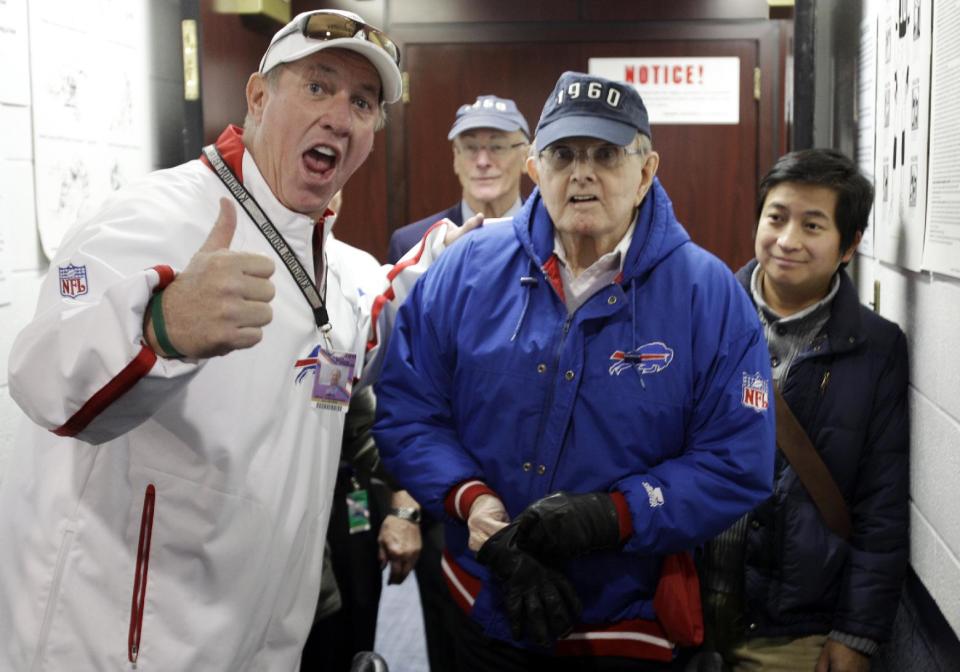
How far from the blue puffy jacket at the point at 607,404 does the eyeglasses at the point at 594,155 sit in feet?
0.34

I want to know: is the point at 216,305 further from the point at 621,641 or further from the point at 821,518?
the point at 821,518

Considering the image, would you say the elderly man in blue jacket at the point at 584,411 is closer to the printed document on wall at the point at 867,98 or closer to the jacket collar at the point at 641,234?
the jacket collar at the point at 641,234

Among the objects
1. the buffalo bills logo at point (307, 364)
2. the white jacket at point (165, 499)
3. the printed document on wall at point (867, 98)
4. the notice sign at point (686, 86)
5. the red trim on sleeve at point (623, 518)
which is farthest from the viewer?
the notice sign at point (686, 86)

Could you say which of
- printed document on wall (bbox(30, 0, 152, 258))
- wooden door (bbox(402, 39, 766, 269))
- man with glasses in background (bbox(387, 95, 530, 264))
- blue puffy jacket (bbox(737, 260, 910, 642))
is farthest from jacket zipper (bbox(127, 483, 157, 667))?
Result: wooden door (bbox(402, 39, 766, 269))

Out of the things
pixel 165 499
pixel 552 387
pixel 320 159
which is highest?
pixel 320 159

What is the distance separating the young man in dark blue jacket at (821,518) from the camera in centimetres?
209

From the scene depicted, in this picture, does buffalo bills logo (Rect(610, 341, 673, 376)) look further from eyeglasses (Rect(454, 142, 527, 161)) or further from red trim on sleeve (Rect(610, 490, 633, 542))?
eyeglasses (Rect(454, 142, 527, 161))

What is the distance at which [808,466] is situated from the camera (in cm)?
209

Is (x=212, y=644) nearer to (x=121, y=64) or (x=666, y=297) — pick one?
(x=666, y=297)

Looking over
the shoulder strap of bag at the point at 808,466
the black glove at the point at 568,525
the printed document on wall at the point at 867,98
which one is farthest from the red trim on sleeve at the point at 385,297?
the printed document on wall at the point at 867,98

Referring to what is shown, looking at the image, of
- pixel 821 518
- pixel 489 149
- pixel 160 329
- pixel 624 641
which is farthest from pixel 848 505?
pixel 489 149

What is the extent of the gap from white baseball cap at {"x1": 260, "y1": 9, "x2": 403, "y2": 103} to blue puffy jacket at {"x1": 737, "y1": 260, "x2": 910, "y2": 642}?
1084 millimetres

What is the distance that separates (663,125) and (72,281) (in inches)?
139

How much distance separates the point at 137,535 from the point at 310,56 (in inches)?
33.1
